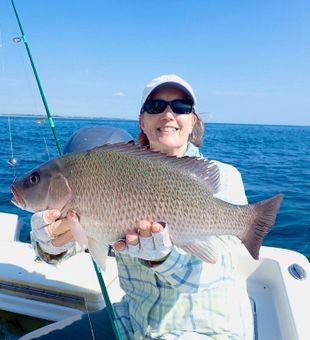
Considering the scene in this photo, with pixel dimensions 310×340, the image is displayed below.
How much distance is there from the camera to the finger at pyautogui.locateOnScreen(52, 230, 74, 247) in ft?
7.18

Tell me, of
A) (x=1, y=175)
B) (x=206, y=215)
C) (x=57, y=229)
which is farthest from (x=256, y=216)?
(x=1, y=175)

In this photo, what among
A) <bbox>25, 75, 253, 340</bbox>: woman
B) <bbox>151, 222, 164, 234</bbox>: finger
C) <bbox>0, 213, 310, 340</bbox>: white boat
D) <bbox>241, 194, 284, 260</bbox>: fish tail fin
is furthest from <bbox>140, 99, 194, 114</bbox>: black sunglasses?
<bbox>0, 213, 310, 340</bbox>: white boat

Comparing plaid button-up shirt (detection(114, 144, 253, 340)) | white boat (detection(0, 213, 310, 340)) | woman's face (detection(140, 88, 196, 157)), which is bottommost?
white boat (detection(0, 213, 310, 340))

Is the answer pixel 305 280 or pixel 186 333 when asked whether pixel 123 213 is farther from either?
pixel 305 280

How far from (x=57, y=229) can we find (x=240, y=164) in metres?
14.1

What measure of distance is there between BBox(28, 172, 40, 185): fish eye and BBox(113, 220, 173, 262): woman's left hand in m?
0.62

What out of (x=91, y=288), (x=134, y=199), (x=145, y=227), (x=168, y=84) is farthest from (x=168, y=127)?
(x=91, y=288)

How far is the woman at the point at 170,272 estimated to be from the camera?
2010 mm

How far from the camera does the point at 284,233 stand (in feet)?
21.5

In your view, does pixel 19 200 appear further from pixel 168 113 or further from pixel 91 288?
pixel 91 288

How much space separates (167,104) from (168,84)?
0.46 feet

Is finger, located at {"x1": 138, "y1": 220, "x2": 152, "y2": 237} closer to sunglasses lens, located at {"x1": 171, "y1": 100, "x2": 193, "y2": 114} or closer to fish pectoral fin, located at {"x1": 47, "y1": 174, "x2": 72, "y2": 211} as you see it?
fish pectoral fin, located at {"x1": 47, "y1": 174, "x2": 72, "y2": 211}

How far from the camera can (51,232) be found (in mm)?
2135

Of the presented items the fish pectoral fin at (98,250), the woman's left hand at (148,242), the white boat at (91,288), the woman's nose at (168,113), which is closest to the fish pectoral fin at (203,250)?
the woman's left hand at (148,242)
